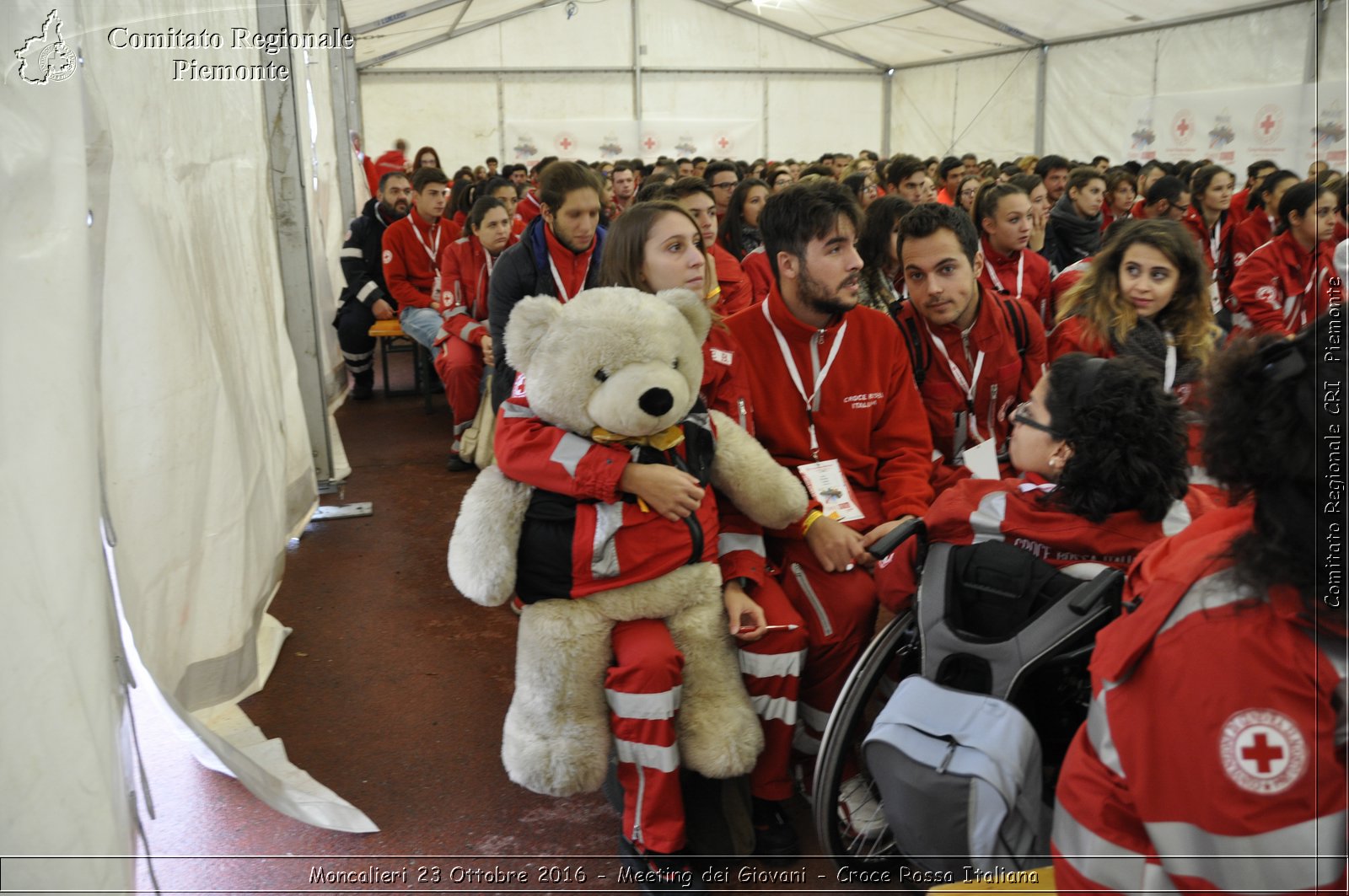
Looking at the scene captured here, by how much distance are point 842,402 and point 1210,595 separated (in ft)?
5.16

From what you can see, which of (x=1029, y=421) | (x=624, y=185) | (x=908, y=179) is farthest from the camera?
(x=624, y=185)

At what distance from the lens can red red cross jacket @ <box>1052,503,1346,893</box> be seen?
1132 millimetres

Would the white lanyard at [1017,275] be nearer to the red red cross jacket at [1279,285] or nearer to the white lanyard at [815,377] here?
the red red cross jacket at [1279,285]

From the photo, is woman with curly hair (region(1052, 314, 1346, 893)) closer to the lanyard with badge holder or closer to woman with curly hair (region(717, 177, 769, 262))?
the lanyard with badge holder

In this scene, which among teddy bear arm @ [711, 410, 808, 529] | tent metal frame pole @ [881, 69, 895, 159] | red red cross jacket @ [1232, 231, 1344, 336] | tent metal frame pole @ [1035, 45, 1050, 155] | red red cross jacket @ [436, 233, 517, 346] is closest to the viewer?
teddy bear arm @ [711, 410, 808, 529]

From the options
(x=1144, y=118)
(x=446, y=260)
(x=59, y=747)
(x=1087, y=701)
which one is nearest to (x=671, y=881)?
(x=1087, y=701)

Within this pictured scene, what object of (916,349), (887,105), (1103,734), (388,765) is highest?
(887,105)

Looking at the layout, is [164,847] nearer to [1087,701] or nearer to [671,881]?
[671,881]

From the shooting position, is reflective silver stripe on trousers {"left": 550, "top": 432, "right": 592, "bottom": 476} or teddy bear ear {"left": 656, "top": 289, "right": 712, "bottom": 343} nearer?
reflective silver stripe on trousers {"left": 550, "top": 432, "right": 592, "bottom": 476}

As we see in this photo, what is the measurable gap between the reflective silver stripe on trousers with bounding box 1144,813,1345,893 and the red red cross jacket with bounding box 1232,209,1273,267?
6.03 m

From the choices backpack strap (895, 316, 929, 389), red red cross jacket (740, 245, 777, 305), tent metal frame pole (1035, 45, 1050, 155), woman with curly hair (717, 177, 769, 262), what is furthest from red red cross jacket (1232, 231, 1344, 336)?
tent metal frame pole (1035, 45, 1050, 155)

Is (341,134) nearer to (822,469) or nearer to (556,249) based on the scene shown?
(556,249)

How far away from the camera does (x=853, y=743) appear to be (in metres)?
2.24

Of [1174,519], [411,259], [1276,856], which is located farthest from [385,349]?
[1276,856]
